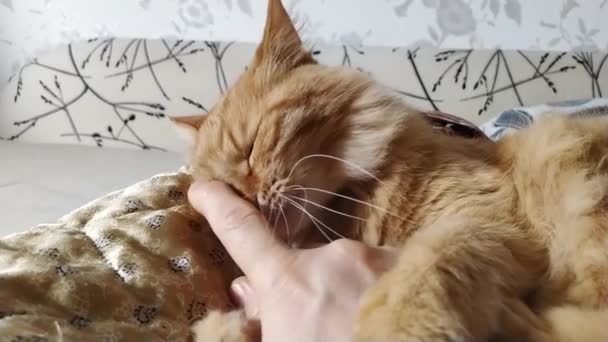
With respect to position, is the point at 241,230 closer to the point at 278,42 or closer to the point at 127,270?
the point at 127,270

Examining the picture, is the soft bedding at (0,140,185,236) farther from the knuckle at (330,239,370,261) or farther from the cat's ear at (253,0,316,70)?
the knuckle at (330,239,370,261)

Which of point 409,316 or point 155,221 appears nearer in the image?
point 409,316

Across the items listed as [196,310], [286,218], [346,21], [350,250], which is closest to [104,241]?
[196,310]

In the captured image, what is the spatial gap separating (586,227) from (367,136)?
0.37 meters

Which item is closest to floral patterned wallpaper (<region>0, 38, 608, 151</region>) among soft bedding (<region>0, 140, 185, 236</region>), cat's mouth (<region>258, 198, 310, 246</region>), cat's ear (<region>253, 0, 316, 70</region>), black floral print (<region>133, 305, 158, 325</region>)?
soft bedding (<region>0, 140, 185, 236</region>)

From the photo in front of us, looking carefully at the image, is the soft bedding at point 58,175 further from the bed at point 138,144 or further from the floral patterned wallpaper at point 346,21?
the floral patterned wallpaper at point 346,21

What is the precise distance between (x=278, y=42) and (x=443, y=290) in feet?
2.06

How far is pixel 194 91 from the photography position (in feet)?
8.04

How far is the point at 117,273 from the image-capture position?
0.92 meters

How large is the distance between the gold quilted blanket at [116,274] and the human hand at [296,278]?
0.08m

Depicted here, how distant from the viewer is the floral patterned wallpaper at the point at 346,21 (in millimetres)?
2408

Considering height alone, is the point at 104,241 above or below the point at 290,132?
below

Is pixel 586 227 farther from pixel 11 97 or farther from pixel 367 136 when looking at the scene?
pixel 11 97

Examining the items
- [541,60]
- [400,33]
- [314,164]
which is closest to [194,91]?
[400,33]
